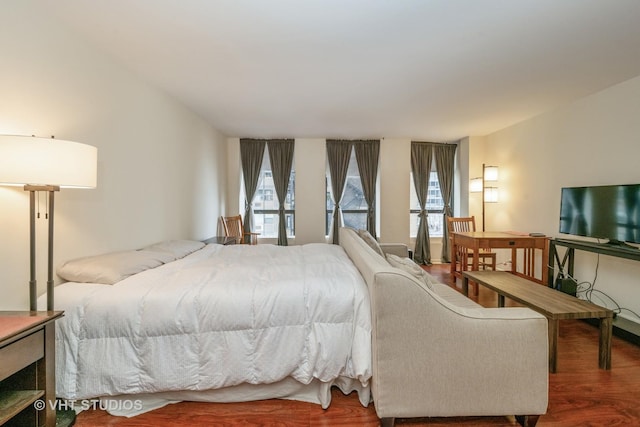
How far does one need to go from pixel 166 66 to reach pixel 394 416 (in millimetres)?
3104

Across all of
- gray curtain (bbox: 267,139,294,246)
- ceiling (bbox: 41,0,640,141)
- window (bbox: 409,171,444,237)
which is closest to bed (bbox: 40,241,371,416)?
ceiling (bbox: 41,0,640,141)

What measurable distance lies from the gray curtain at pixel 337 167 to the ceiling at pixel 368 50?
5.79 feet

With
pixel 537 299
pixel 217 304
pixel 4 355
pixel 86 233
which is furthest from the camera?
pixel 537 299

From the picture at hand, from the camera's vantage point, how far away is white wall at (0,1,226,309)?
1.62 m

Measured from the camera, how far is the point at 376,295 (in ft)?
4.63

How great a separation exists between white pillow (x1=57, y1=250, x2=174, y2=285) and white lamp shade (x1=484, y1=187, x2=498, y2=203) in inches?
199

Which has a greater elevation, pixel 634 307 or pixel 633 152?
pixel 633 152

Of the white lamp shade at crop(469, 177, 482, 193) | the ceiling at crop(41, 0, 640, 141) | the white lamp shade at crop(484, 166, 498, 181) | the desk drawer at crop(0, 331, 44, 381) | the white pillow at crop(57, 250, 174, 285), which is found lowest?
the desk drawer at crop(0, 331, 44, 381)

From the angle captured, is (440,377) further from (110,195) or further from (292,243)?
(292,243)

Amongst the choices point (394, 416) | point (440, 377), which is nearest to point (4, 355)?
point (394, 416)

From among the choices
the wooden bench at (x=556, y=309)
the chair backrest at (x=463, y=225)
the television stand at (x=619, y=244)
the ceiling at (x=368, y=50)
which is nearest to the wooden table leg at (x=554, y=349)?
the wooden bench at (x=556, y=309)

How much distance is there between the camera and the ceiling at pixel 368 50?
5.86ft

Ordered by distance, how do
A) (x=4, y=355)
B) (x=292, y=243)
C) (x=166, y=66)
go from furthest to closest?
(x=292, y=243), (x=166, y=66), (x=4, y=355)

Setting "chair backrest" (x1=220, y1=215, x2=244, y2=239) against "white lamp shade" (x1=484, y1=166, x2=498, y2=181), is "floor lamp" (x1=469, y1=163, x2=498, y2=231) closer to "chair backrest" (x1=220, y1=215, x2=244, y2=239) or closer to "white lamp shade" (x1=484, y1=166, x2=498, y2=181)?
"white lamp shade" (x1=484, y1=166, x2=498, y2=181)
